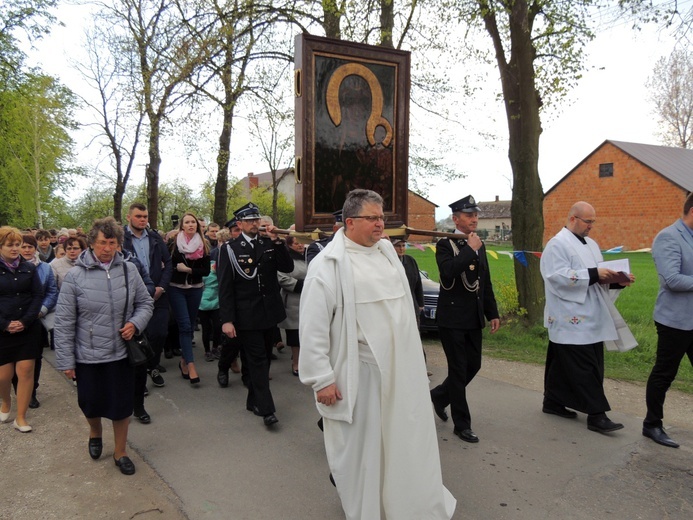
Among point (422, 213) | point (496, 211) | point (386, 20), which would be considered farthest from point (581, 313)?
point (496, 211)

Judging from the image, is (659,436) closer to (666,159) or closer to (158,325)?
(158,325)

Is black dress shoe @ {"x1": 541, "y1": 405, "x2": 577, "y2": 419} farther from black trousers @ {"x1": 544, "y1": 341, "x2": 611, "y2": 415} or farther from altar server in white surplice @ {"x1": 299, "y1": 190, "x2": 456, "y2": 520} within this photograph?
altar server in white surplice @ {"x1": 299, "y1": 190, "x2": 456, "y2": 520}

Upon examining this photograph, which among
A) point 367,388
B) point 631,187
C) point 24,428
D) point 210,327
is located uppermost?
point 631,187

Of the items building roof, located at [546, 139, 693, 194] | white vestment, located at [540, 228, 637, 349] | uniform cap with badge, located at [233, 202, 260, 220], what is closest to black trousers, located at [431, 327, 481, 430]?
white vestment, located at [540, 228, 637, 349]

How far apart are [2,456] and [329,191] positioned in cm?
372

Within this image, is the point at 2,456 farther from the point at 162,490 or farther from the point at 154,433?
the point at 162,490

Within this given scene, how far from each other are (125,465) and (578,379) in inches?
153

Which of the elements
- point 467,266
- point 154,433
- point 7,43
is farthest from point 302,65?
point 7,43

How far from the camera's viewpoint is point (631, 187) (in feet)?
116

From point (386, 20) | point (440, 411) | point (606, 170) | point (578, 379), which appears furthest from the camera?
point (606, 170)

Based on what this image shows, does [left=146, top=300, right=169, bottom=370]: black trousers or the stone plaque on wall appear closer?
the stone plaque on wall

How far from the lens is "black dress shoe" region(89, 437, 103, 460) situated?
13.9 feet

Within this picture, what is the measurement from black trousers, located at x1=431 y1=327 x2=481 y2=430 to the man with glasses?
0.90 metres

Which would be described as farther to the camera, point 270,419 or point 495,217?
point 495,217
